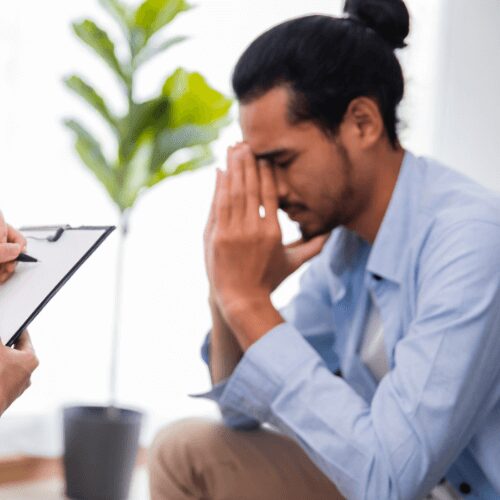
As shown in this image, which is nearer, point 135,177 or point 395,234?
point 395,234

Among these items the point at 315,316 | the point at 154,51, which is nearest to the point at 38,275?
the point at 315,316

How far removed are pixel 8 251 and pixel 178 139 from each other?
125 cm

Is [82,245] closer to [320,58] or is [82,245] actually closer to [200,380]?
[320,58]

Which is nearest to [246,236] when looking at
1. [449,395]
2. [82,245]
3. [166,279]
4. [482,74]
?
[82,245]

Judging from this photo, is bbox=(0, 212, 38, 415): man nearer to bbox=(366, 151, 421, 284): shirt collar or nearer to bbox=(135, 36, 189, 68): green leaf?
bbox=(366, 151, 421, 284): shirt collar

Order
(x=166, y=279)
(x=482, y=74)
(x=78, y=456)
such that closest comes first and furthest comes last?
(x=78, y=456), (x=166, y=279), (x=482, y=74)

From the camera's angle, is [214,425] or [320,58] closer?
[320,58]

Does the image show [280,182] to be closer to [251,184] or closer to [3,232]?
[251,184]

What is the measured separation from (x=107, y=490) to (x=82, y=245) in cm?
136

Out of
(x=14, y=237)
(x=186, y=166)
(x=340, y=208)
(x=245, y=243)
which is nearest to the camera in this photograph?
(x=14, y=237)

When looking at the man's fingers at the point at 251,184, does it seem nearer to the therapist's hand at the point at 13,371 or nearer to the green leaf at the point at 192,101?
the therapist's hand at the point at 13,371

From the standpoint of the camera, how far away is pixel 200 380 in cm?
280

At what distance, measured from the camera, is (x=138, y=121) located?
89.4 inches

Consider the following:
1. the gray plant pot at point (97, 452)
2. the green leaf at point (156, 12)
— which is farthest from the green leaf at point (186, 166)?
the gray plant pot at point (97, 452)
